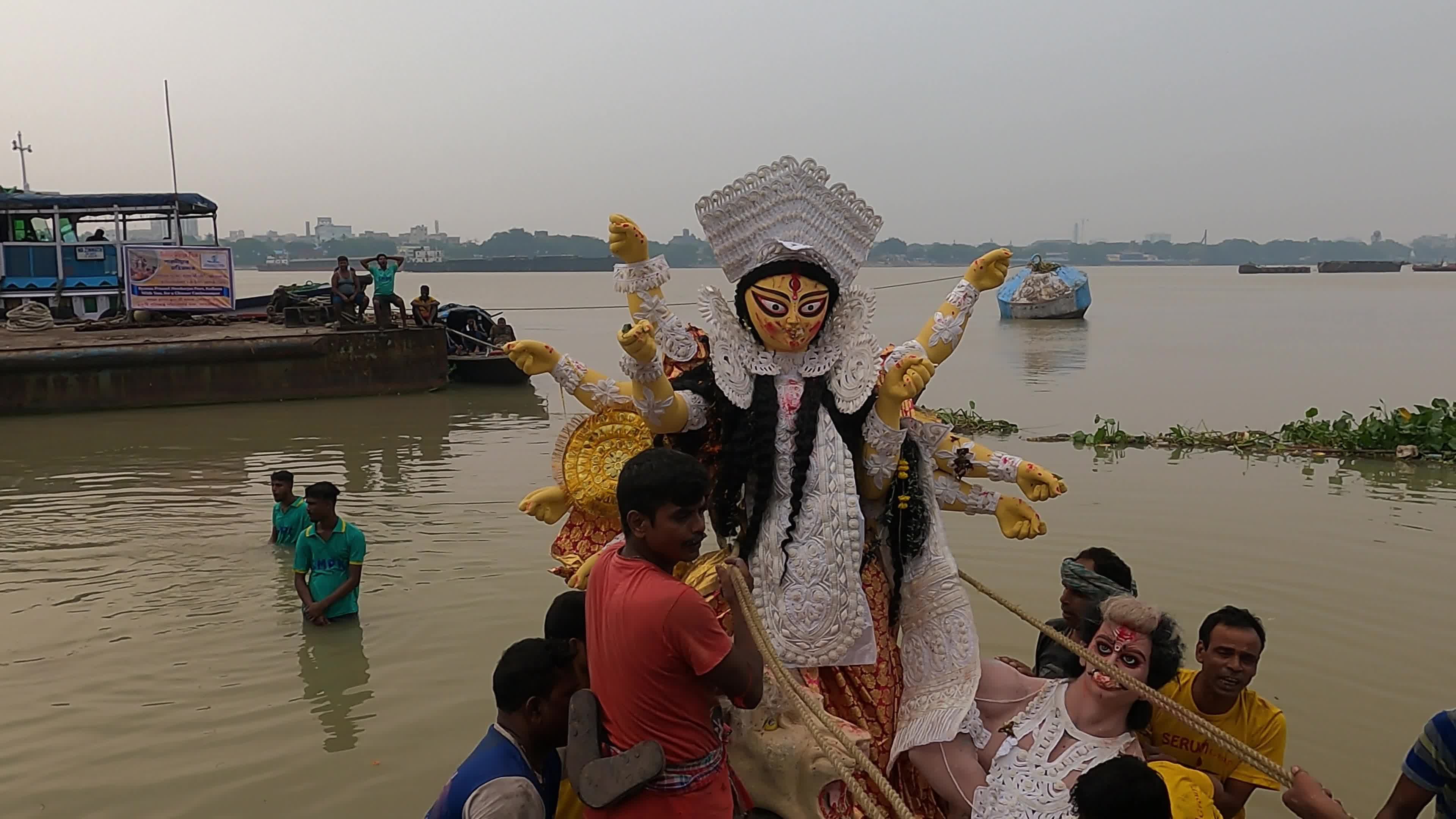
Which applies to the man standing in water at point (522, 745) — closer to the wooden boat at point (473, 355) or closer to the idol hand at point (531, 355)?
the idol hand at point (531, 355)

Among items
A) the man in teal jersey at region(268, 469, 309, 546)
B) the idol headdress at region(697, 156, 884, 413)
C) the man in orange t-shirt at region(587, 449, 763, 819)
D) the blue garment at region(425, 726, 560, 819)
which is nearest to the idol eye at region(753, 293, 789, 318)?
the idol headdress at region(697, 156, 884, 413)

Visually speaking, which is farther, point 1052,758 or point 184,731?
point 184,731

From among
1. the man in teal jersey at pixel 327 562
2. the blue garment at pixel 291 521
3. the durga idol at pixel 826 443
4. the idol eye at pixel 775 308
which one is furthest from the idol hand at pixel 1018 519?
the blue garment at pixel 291 521

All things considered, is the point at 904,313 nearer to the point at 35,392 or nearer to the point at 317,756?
the point at 35,392

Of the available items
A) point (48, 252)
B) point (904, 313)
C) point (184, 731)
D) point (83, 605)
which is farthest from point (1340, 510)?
point (904, 313)

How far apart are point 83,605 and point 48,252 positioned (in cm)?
1577

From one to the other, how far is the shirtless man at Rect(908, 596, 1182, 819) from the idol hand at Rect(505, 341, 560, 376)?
1.76 m

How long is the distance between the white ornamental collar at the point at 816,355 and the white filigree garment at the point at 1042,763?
1.09 meters

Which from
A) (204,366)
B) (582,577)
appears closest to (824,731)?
(582,577)

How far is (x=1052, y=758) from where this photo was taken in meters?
2.90

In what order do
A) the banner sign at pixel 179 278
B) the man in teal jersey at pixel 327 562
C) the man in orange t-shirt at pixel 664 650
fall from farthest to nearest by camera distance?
the banner sign at pixel 179 278
the man in teal jersey at pixel 327 562
the man in orange t-shirt at pixel 664 650

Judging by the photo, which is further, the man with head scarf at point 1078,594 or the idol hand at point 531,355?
the man with head scarf at point 1078,594

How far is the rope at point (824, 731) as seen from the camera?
8.25 ft

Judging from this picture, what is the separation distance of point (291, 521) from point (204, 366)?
9769 millimetres
